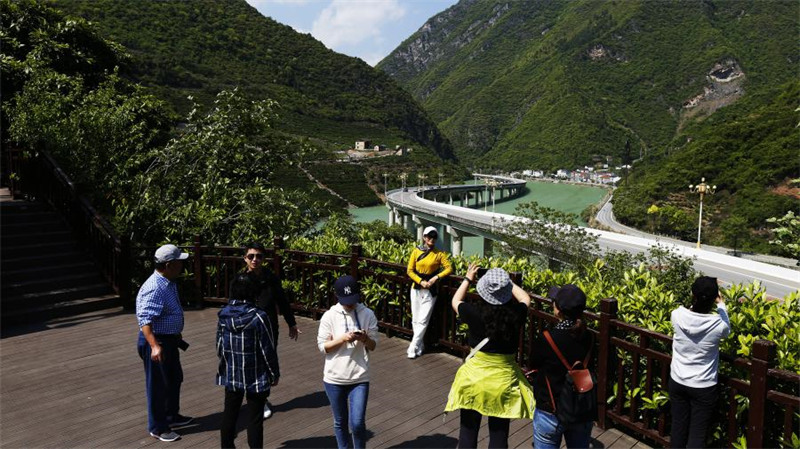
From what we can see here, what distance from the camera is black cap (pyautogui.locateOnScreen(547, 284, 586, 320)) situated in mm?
2807

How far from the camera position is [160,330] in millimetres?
4000

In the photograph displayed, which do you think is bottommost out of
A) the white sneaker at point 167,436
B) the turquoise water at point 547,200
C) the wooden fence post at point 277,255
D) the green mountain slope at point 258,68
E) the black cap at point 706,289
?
the turquoise water at point 547,200

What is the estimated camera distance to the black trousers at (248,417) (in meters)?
3.34

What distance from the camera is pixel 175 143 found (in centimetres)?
1106

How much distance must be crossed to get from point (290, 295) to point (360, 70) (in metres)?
155

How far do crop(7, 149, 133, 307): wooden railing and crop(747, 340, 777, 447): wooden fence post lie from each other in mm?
8265

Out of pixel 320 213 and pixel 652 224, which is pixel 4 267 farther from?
pixel 652 224

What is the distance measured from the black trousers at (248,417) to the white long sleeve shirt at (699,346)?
9.43 ft

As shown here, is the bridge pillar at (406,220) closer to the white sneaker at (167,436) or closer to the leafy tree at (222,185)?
the leafy tree at (222,185)

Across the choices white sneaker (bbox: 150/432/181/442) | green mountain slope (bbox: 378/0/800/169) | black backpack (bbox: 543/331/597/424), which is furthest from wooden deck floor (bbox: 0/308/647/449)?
green mountain slope (bbox: 378/0/800/169)

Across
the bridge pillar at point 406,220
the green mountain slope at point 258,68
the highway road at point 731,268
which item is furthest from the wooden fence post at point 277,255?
the green mountain slope at point 258,68

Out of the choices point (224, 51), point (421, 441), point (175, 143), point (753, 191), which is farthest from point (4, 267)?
point (224, 51)

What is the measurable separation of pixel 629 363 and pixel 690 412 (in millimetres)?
803

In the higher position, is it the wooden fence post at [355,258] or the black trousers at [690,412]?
the wooden fence post at [355,258]
